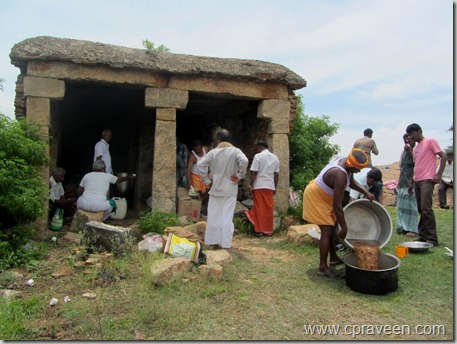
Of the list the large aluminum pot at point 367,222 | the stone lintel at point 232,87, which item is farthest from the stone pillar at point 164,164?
the large aluminum pot at point 367,222

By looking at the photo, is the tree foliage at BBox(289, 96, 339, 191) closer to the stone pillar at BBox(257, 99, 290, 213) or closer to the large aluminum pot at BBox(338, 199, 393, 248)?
the stone pillar at BBox(257, 99, 290, 213)

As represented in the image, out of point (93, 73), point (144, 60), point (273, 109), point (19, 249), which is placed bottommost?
point (19, 249)

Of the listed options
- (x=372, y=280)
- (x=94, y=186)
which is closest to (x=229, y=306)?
(x=372, y=280)

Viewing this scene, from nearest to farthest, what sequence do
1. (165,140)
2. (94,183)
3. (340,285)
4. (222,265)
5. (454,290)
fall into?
1. (454,290)
2. (340,285)
3. (222,265)
4. (94,183)
5. (165,140)

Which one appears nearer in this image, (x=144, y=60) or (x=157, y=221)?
(x=157, y=221)

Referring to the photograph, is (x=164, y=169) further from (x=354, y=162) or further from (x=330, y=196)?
(x=354, y=162)

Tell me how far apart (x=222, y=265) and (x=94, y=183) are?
297 cm

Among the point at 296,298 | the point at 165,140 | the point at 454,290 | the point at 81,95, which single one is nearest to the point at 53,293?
the point at 296,298

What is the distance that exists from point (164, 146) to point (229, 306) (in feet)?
13.3

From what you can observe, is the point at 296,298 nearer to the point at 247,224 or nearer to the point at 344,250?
the point at 344,250

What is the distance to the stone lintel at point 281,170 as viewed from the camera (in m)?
7.93

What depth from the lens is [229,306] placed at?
12.7ft

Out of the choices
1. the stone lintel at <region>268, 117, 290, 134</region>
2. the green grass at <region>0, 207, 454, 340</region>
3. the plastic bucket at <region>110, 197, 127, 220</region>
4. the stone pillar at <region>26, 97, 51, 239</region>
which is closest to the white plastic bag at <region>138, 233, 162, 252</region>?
the green grass at <region>0, 207, 454, 340</region>

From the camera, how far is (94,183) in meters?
6.68
